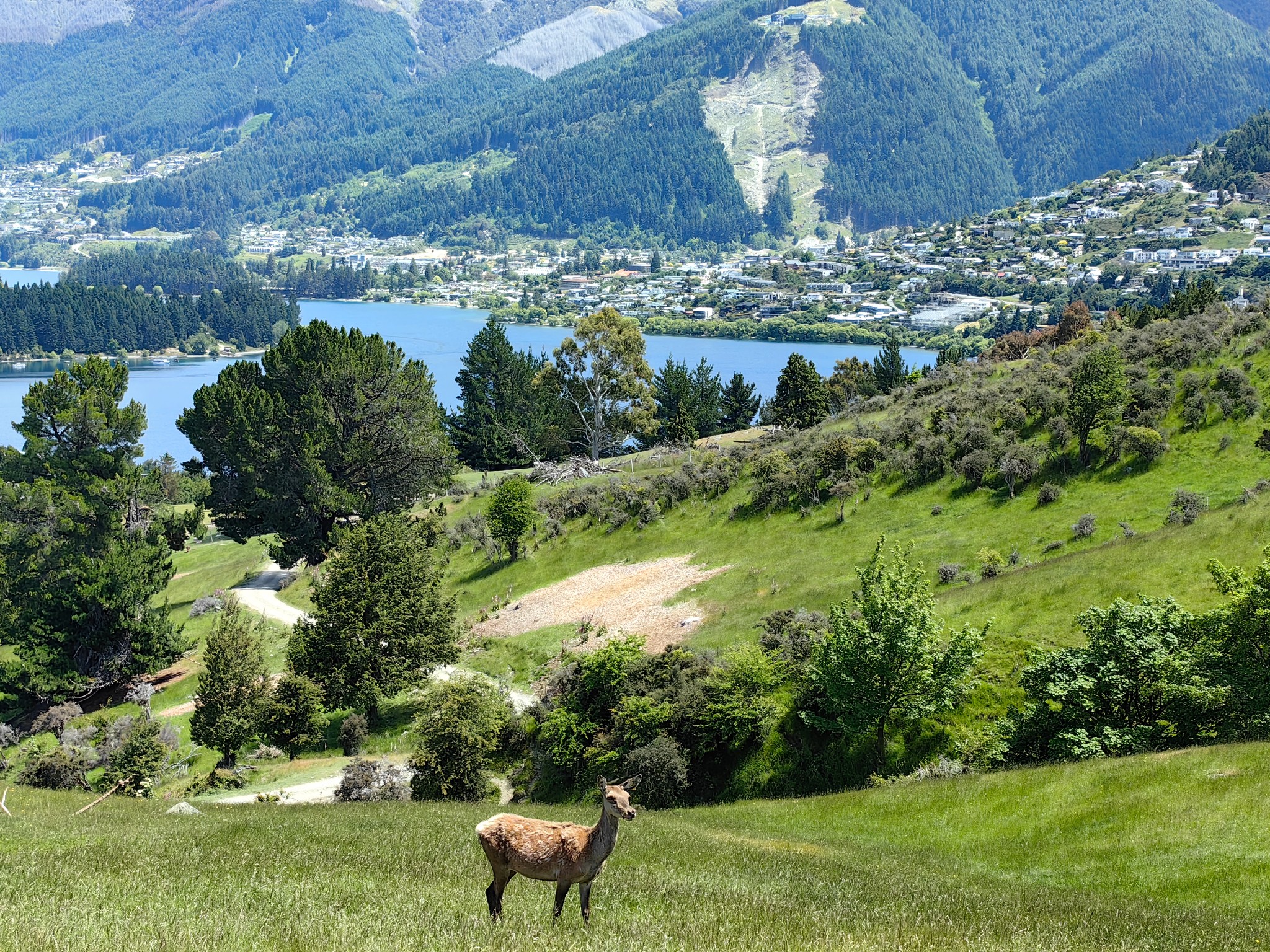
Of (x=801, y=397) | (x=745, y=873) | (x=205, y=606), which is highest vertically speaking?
(x=745, y=873)

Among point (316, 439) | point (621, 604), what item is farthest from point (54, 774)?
point (316, 439)

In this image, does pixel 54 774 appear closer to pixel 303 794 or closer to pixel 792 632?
pixel 303 794

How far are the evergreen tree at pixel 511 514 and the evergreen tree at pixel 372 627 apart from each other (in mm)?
11750

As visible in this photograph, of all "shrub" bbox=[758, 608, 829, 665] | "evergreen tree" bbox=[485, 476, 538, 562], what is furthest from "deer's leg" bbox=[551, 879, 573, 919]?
"evergreen tree" bbox=[485, 476, 538, 562]

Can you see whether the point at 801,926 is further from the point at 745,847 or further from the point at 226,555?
the point at 226,555

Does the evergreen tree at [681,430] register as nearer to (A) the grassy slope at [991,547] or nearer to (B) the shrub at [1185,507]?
(A) the grassy slope at [991,547]

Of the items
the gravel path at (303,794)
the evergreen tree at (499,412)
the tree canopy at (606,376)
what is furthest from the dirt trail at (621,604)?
the evergreen tree at (499,412)

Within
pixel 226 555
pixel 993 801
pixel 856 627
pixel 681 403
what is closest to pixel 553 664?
pixel 856 627

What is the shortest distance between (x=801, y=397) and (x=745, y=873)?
65254mm

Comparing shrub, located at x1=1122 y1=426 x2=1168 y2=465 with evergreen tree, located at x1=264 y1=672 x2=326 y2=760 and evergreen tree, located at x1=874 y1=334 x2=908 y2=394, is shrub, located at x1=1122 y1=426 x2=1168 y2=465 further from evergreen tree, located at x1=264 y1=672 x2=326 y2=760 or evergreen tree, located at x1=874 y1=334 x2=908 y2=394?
evergreen tree, located at x1=874 y1=334 x2=908 y2=394

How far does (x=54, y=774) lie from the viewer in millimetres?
31453

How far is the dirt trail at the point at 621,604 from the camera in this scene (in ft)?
120

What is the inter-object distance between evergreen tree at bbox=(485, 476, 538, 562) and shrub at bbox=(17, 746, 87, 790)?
2206 cm

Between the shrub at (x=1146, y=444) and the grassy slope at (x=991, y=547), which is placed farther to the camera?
the shrub at (x=1146, y=444)
